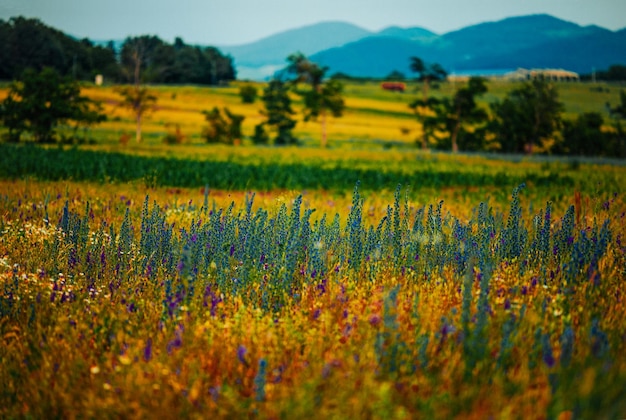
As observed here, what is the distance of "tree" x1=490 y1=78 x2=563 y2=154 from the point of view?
54906 millimetres

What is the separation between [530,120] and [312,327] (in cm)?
5497

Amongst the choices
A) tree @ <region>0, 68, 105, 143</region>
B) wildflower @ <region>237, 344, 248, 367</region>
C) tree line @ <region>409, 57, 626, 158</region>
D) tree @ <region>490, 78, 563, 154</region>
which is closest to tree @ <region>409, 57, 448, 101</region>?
tree line @ <region>409, 57, 626, 158</region>

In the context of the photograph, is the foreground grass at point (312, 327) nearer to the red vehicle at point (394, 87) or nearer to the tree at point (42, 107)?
the tree at point (42, 107)

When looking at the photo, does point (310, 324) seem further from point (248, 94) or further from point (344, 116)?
point (248, 94)

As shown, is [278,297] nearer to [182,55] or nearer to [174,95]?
[174,95]

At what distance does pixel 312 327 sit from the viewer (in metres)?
5.16

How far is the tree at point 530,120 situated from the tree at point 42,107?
3473 centimetres

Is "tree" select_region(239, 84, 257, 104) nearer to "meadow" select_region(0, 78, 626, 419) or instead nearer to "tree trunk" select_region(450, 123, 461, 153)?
"tree trunk" select_region(450, 123, 461, 153)

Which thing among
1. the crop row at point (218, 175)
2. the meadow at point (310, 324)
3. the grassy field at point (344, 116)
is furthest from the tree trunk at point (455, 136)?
the meadow at point (310, 324)

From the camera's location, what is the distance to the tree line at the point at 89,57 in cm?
6656

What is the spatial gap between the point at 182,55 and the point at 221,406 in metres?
107

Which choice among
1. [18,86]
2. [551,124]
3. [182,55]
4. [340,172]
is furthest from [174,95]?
[340,172]

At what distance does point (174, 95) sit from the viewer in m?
83.6

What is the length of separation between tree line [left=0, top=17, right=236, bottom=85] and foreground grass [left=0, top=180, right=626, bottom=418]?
1987 inches
